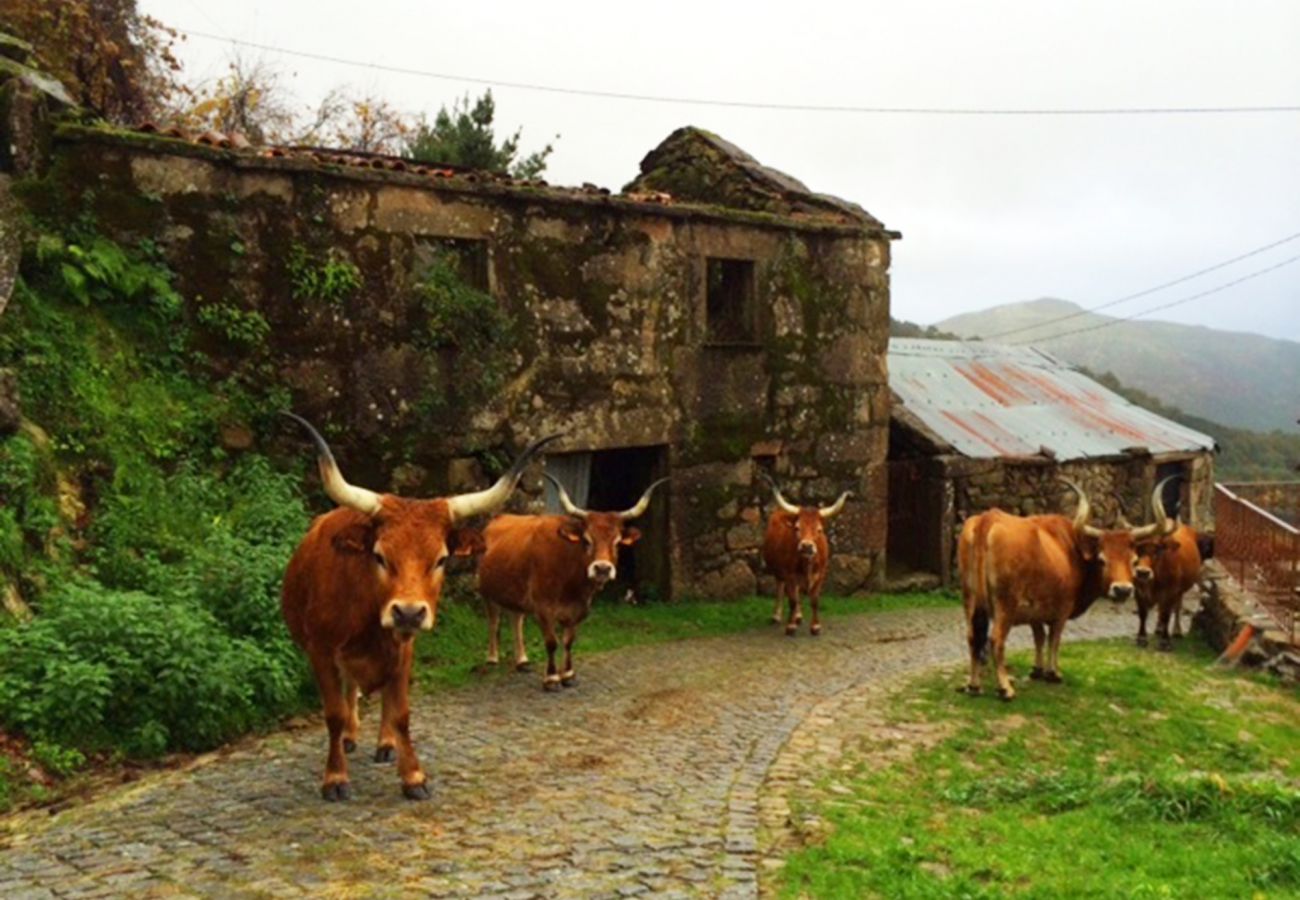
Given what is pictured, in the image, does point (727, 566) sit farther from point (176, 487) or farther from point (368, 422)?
point (176, 487)

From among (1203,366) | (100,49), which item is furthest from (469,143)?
(1203,366)

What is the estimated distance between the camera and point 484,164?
21.1 meters

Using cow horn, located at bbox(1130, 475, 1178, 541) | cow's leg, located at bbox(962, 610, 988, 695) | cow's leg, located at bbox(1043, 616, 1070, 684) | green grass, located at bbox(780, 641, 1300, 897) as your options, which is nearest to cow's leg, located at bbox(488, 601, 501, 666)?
green grass, located at bbox(780, 641, 1300, 897)

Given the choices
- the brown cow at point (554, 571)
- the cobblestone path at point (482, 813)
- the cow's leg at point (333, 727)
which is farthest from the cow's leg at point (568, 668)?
the cow's leg at point (333, 727)

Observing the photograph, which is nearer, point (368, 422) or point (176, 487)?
point (176, 487)

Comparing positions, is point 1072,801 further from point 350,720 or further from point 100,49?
point 100,49

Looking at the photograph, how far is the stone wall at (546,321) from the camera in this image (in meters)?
10.1

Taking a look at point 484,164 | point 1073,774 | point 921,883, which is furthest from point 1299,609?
point 484,164

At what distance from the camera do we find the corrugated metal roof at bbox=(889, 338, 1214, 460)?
58.7ft

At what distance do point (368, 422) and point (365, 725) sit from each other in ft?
13.6

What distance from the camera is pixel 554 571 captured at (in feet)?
30.7

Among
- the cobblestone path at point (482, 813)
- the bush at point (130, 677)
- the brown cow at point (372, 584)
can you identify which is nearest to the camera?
the cobblestone path at point (482, 813)

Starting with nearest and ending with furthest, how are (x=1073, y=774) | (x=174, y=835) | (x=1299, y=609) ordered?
(x=174, y=835) < (x=1073, y=774) < (x=1299, y=609)

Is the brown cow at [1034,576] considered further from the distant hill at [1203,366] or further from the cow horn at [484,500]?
the distant hill at [1203,366]
